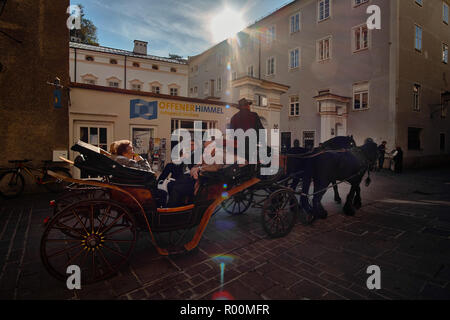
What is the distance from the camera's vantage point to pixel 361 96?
17.6m

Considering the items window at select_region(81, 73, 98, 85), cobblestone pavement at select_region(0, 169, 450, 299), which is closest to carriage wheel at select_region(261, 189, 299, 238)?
cobblestone pavement at select_region(0, 169, 450, 299)

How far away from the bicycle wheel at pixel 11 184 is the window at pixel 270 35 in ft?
82.6

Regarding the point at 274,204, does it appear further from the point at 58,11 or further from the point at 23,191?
the point at 58,11

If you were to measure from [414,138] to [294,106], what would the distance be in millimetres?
9903

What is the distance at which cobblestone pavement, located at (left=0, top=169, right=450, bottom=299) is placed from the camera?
2520 millimetres

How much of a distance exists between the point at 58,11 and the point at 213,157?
762cm

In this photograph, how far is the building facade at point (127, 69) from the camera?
88.7 ft

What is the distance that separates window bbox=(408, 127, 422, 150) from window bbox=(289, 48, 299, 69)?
11.1m

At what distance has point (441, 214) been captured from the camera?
18.0 feet

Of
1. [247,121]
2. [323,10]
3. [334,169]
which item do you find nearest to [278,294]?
[247,121]

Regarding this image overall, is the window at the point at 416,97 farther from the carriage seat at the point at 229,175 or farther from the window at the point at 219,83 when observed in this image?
the window at the point at 219,83

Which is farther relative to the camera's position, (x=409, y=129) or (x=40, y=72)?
(x=409, y=129)
